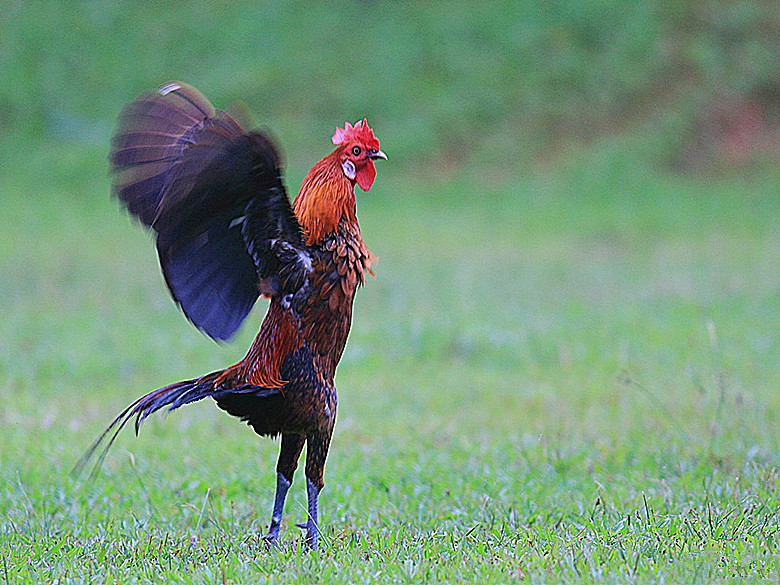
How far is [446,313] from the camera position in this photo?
1027cm

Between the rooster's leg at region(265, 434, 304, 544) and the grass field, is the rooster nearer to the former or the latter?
the rooster's leg at region(265, 434, 304, 544)

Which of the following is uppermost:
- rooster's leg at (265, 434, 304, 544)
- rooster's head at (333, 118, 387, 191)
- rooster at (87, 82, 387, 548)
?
rooster's head at (333, 118, 387, 191)

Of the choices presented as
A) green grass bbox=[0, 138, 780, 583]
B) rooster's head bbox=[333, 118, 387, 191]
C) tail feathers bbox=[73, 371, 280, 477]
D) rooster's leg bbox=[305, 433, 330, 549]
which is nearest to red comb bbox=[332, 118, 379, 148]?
rooster's head bbox=[333, 118, 387, 191]

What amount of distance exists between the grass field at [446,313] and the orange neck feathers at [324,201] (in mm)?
1279

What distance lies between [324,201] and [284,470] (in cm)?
112

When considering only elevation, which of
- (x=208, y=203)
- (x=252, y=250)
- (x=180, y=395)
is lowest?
(x=180, y=395)

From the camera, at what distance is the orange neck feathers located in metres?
3.96

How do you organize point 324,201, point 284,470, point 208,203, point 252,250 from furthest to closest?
point 284,470
point 324,201
point 252,250
point 208,203

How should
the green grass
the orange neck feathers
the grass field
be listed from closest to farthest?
the green grass → the orange neck feathers → the grass field

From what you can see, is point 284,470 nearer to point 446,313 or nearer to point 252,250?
point 252,250

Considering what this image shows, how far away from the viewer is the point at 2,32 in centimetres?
2295

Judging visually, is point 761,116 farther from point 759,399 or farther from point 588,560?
point 588,560

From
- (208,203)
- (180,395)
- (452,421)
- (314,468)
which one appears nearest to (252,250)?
(208,203)

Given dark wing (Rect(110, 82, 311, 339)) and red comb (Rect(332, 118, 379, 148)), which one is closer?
dark wing (Rect(110, 82, 311, 339))
